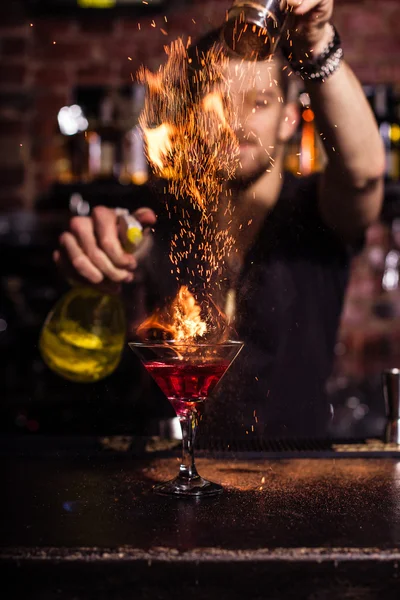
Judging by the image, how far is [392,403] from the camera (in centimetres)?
151

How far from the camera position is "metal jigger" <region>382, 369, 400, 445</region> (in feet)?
4.82

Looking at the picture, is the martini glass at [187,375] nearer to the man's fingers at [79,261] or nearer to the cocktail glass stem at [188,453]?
the cocktail glass stem at [188,453]

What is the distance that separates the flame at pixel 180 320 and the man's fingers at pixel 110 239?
0.30m

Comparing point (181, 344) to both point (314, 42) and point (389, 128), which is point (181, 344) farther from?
point (389, 128)

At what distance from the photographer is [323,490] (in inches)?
41.7

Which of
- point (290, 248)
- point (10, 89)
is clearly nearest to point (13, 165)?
point (10, 89)

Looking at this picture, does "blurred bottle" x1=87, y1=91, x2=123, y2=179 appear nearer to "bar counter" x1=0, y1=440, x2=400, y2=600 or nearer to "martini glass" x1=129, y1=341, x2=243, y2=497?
"martini glass" x1=129, y1=341, x2=243, y2=497

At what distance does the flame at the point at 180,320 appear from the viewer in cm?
205

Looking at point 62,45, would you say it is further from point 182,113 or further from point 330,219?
point 330,219

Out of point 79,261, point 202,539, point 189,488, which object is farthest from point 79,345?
point 202,539

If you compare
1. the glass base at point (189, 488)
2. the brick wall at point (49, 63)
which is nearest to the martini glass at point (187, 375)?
the glass base at point (189, 488)

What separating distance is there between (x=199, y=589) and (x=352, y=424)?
2354mm

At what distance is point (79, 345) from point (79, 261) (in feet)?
0.73

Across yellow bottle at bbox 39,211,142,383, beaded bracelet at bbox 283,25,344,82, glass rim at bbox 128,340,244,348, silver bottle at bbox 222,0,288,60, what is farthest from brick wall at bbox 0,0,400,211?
glass rim at bbox 128,340,244,348
